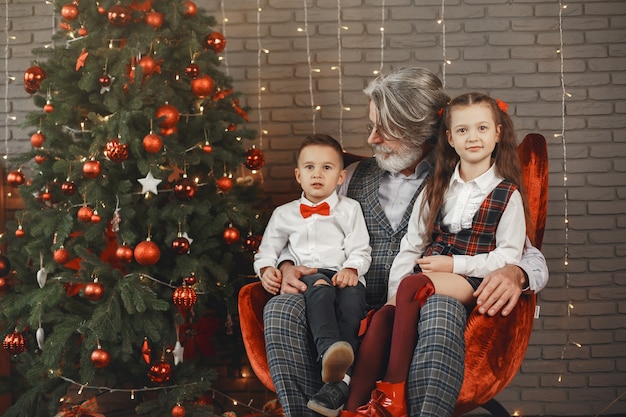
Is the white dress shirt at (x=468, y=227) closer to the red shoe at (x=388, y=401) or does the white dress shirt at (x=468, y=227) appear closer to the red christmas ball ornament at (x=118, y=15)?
the red shoe at (x=388, y=401)

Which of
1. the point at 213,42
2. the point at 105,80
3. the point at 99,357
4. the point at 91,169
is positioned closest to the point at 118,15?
the point at 105,80

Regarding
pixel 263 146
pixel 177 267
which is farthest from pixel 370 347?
pixel 263 146

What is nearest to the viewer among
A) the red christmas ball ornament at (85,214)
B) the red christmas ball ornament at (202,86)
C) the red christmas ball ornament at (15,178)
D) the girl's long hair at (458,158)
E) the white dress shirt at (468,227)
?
the white dress shirt at (468,227)

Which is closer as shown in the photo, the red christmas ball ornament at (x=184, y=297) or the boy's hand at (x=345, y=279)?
the boy's hand at (x=345, y=279)

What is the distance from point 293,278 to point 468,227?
0.69m

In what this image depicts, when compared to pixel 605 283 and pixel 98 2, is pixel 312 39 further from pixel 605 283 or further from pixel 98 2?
pixel 605 283

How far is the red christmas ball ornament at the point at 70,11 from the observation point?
289 centimetres

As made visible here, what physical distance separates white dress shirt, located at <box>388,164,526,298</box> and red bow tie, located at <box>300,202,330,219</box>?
13.3 inches

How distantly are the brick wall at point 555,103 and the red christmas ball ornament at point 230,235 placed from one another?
3.44ft

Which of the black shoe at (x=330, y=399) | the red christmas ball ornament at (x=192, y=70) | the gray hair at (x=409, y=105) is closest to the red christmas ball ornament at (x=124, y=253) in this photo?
the red christmas ball ornament at (x=192, y=70)

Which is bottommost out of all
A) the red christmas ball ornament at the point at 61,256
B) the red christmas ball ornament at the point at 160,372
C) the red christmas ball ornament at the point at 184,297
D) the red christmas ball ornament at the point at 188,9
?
the red christmas ball ornament at the point at 160,372

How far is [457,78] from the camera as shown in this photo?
3672 mm

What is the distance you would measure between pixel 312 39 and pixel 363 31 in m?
0.28

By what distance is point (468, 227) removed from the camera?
251 cm
